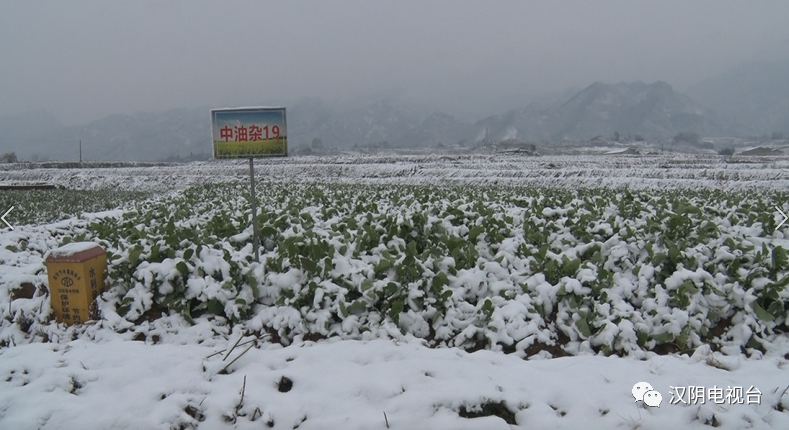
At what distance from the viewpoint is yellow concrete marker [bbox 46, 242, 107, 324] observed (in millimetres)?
4730

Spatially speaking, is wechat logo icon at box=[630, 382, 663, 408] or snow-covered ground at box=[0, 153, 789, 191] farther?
snow-covered ground at box=[0, 153, 789, 191]

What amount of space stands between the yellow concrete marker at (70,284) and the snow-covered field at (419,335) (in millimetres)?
177

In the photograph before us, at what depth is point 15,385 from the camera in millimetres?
3461

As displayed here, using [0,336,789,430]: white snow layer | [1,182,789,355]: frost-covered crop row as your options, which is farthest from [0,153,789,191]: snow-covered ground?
[0,336,789,430]: white snow layer

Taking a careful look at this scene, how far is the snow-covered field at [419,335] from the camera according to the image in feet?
10.4

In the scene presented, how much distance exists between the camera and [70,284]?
4758mm

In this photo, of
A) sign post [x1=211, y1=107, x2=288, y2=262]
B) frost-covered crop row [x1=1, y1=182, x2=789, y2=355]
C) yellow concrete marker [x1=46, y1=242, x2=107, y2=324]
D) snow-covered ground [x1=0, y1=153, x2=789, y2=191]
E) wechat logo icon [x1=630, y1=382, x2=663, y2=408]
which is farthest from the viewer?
snow-covered ground [x1=0, y1=153, x2=789, y2=191]

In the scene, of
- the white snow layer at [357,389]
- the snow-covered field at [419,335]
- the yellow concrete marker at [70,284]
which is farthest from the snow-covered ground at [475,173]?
the yellow concrete marker at [70,284]

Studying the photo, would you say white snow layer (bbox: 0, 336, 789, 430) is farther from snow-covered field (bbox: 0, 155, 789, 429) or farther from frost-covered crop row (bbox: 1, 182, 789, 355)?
frost-covered crop row (bbox: 1, 182, 789, 355)

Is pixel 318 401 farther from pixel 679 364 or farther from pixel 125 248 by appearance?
pixel 125 248

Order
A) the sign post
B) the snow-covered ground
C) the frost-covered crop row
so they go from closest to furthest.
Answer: the frost-covered crop row
the sign post
the snow-covered ground

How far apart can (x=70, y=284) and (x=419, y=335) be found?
3.82 meters

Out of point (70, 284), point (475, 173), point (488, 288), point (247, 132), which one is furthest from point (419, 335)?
point (475, 173)

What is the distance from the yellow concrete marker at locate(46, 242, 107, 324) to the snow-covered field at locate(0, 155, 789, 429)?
177 millimetres
